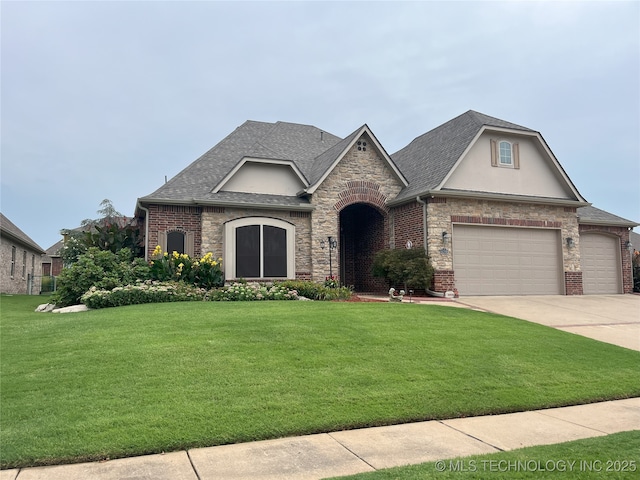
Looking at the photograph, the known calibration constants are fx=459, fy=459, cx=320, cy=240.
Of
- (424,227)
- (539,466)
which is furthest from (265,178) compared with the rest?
(539,466)

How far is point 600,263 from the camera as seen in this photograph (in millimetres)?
20641

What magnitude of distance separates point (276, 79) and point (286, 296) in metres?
12.6

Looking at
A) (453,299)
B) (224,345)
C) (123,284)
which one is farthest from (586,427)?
(123,284)

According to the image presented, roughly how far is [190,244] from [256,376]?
37.7 ft

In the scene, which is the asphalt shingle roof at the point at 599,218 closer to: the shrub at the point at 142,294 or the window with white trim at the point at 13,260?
the shrub at the point at 142,294

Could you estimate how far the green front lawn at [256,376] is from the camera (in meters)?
4.47

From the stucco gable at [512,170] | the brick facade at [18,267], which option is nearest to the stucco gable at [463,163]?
the stucco gable at [512,170]

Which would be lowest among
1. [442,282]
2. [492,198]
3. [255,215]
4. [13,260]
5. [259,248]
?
[442,282]

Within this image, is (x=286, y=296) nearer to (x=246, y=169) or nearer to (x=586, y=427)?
(x=246, y=169)

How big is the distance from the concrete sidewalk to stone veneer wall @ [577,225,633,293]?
1780 cm

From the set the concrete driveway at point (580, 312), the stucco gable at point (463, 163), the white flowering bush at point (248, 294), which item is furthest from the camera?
the stucco gable at point (463, 163)

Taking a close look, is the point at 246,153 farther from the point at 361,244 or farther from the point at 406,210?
the point at 406,210

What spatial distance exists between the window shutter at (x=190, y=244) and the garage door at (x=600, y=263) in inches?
648

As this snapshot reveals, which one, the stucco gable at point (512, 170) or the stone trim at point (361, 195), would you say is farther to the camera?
the stone trim at point (361, 195)
